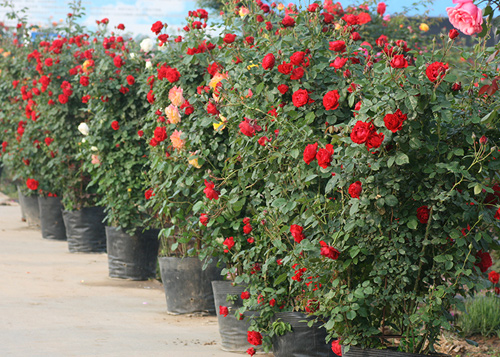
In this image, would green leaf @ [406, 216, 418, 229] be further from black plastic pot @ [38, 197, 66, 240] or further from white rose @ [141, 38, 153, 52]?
black plastic pot @ [38, 197, 66, 240]

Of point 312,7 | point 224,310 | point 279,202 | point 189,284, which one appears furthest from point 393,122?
point 189,284

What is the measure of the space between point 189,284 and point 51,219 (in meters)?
4.45

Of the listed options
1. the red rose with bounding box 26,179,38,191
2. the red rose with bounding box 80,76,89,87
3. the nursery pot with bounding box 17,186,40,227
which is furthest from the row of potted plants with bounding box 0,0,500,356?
the nursery pot with bounding box 17,186,40,227

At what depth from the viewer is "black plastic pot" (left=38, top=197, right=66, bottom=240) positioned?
28.0 feet

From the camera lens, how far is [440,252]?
2.66m

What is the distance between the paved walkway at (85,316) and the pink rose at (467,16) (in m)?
2.30

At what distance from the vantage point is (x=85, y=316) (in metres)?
4.60

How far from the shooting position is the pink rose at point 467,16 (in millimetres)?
2156

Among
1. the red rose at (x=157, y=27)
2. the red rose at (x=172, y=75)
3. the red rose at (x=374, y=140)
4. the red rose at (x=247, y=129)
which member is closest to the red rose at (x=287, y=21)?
the red rose at (x=247, y=129)

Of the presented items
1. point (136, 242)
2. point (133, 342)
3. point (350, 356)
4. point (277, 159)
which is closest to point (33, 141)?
point (136, 242)

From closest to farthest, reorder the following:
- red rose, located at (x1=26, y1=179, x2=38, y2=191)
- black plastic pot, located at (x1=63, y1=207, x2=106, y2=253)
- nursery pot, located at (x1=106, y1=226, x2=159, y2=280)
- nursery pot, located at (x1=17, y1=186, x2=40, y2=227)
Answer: nursery pot, located at (x1=106, y1=226, x2=159, y2=280)
black plastic pot, located at (x1=63, y1=207, x2=106, y2=253)
red rose, located at (x1=26, y1=179, x2=38, y2=191)
nursery pot, located at (x1=17, y1=186, x2=40, y2=227)

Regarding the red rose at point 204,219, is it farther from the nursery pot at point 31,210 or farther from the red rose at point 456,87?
the nursery pot at point 31,210

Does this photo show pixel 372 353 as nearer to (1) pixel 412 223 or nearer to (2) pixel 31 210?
(1) pixel 412 223

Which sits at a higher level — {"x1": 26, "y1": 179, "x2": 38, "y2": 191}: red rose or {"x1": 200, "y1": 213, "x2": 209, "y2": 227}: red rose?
{"x1": 26, "y1": 179, "x2": 38, "y2": 191}: red rose
